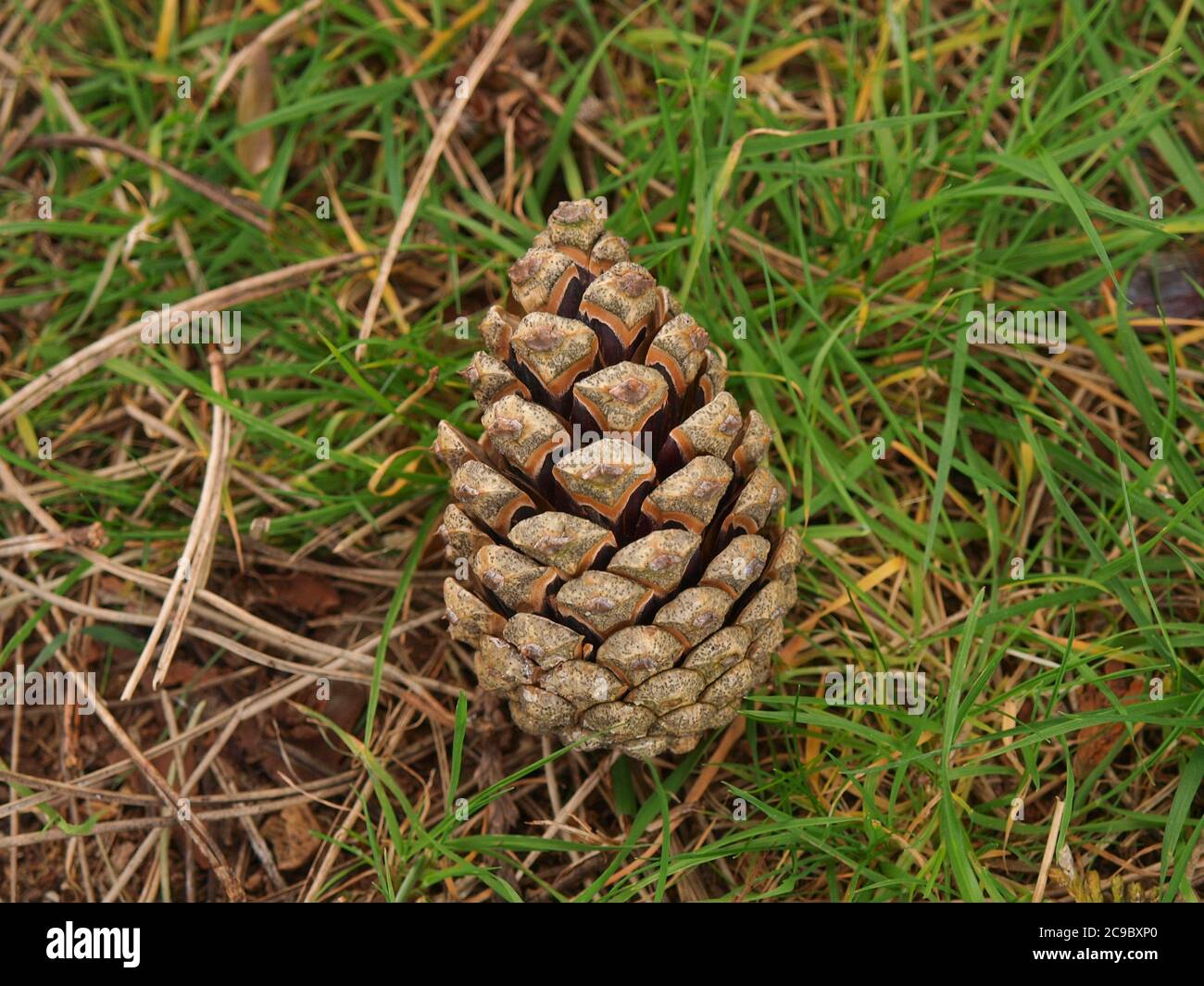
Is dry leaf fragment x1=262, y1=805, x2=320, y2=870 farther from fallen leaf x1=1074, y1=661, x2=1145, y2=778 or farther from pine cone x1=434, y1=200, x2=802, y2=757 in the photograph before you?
fallen leaf x1=1074, y1=661, x2=1145, y2=778

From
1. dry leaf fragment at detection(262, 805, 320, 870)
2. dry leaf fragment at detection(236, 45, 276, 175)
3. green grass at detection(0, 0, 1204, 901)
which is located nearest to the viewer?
green grass at detection(0, 0, 1204, 901)

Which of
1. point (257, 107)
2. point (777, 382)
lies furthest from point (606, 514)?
point (257, 107)

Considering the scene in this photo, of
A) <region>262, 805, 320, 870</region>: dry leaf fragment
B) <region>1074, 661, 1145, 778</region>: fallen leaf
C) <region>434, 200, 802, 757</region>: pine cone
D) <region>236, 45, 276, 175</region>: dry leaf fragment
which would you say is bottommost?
<region>262, 805, 320, 870</region>: dry leaf fragment

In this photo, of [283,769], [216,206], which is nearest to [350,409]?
[216,206]

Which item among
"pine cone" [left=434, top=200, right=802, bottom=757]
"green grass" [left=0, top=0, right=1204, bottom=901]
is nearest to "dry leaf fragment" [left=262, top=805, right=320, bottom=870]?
"green grass" [left=0, top=0, right=1204, bottom=901]

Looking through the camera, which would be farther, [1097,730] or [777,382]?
[777,382]

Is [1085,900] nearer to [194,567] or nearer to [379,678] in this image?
[379,678]

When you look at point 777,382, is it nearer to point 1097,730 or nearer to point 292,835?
point 1097,730
